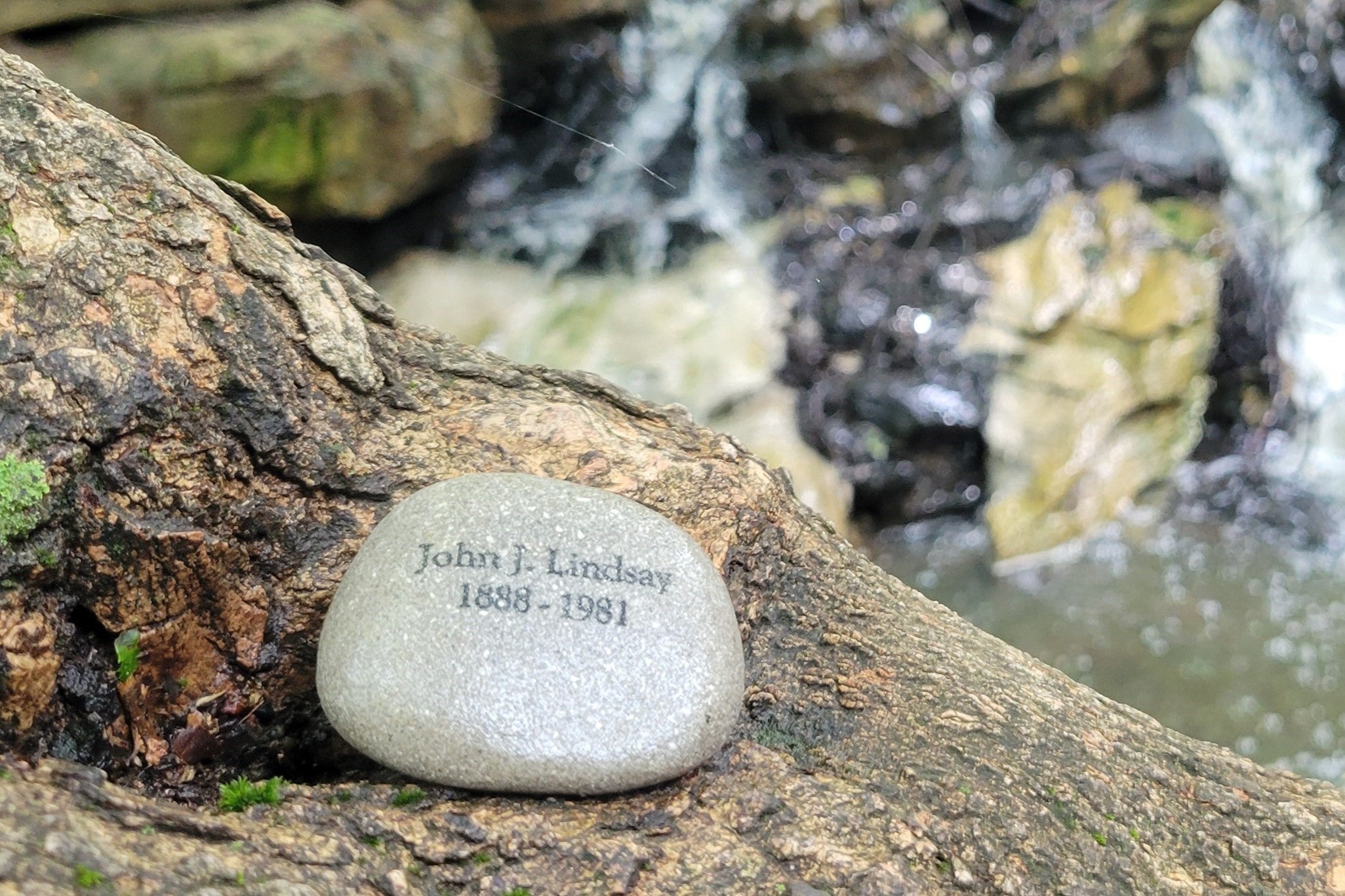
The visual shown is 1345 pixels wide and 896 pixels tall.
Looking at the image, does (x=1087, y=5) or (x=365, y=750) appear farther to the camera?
(x=1087, y=5)

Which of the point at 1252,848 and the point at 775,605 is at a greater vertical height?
the point at 775,605

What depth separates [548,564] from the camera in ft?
6.40

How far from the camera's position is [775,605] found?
2.36 meters

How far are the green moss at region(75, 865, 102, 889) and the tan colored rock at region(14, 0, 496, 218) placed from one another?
3.99 meters

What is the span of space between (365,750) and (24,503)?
2.52 ft

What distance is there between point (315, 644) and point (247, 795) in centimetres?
44

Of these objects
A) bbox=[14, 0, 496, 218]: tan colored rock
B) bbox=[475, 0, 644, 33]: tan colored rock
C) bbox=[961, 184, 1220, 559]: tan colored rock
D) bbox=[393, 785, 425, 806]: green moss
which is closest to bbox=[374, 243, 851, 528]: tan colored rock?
bbox=[14, 0, 496, 218]: tan colored rock

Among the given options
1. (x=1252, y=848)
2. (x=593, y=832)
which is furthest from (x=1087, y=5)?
(x=593, y=832)

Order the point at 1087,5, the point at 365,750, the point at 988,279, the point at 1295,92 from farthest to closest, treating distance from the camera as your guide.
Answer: the point at 1295,92
the point at 1087,5
the point at 988,279
the point at 365,750

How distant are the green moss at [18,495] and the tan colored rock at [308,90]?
3.22 meters

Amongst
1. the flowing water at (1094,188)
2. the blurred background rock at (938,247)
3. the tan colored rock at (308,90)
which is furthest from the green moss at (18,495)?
the flowing water at (1094,188)

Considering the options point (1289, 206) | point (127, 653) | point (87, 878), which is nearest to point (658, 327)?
point (127, 653)

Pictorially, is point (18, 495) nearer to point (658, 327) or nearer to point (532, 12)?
point (658, 327)

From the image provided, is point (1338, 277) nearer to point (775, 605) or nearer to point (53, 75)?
point (775, 605)
